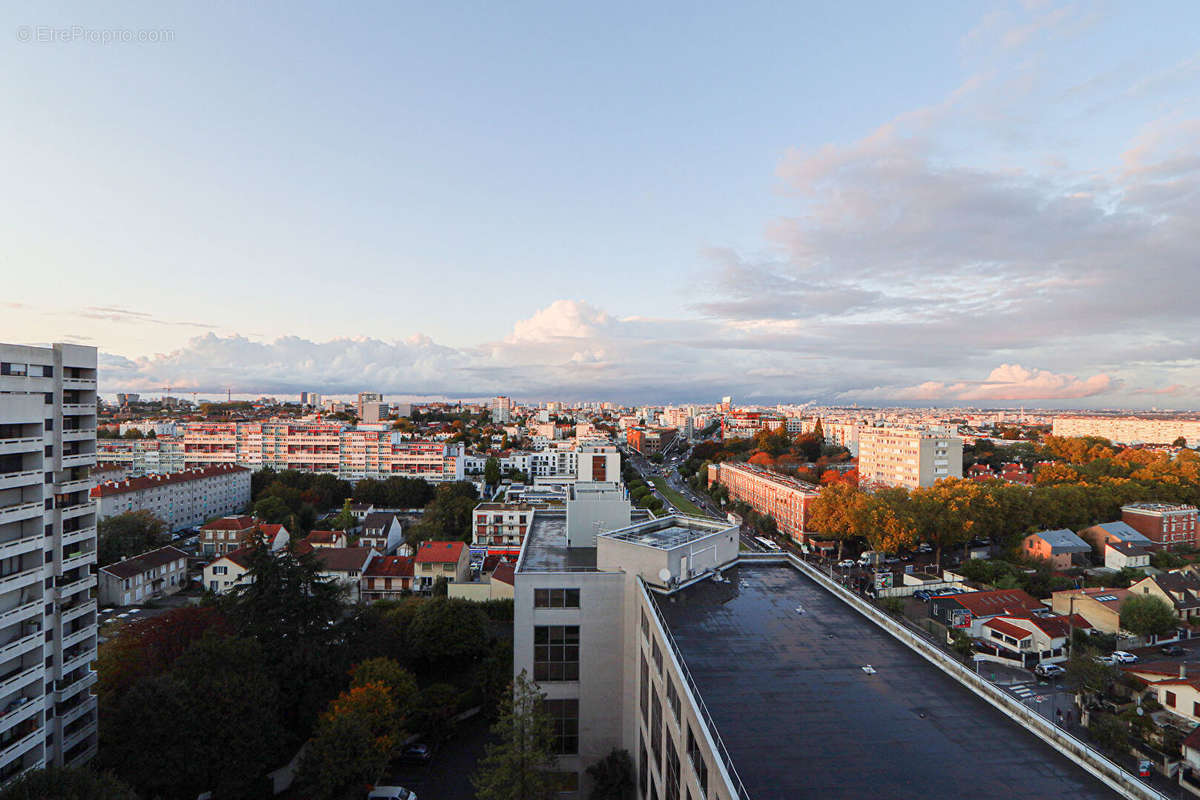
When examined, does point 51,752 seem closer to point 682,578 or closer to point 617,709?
point 617,709

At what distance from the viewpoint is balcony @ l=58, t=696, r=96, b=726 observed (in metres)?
13.7

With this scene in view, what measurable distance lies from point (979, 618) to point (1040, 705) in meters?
6.26

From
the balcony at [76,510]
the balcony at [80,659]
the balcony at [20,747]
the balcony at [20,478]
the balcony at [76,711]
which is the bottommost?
the balcony at [76,711]

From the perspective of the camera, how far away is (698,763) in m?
7.09

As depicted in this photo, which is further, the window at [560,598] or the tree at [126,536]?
the tree at [126,536]

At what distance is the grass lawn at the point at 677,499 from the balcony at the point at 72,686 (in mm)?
40627

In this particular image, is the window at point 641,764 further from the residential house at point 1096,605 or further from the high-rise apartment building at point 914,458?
the high-rise apartment building at point 914,458

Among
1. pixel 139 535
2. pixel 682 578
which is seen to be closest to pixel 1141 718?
pixel 682 578

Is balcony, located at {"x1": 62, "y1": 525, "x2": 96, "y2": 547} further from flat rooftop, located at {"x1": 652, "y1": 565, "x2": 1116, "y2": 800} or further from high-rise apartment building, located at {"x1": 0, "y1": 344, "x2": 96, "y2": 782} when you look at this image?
flat rooftop, located at {"x1": 652, "y1": 565, "x2": 1116, "y2": 800}

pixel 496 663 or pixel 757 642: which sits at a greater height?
pixel 757 642

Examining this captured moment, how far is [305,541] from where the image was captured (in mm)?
33969

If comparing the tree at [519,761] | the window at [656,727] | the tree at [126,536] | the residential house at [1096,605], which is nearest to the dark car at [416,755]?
the tree at [519,761]

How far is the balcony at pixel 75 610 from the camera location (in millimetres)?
13875

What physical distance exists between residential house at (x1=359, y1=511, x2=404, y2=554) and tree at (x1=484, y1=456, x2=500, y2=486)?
20.1 metres
